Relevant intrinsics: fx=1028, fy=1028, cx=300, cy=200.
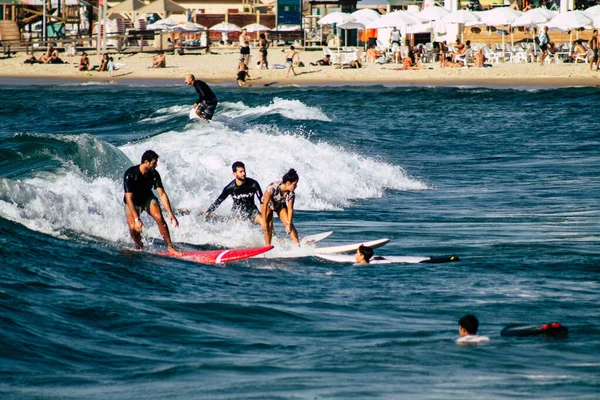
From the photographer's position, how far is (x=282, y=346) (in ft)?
31.3

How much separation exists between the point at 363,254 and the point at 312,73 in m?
35.1

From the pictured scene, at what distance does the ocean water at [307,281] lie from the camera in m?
8.50

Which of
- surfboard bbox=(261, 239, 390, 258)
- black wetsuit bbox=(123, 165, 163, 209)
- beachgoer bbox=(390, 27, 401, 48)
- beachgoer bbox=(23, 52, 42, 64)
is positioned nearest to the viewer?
black wetsuit bbox=(123, 165, 163, 209)

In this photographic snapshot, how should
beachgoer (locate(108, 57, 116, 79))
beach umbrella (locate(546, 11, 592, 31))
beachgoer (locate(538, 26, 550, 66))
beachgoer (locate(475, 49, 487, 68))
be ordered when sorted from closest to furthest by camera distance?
1. beach umbrella (locate(546, 11, 592, 31))
2. beachgoer (locate(538, 26, 550, 66))
3. beachgoer (locate(475, 49, 487, 68))
4. beachgoer (locate(108, 57, 116, 79))

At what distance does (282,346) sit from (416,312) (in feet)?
6.17

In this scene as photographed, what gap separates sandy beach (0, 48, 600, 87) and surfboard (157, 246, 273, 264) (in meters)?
31.5

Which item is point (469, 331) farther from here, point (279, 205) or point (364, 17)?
point (364, 17)

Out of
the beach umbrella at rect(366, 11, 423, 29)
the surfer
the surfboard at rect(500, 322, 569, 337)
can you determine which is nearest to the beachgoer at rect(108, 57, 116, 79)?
the beach umbrella at rect(366, 11, 423, 29)

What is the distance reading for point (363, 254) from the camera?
13.3m

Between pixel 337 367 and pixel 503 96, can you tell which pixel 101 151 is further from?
pixel 503 96

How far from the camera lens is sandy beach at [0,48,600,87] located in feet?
144

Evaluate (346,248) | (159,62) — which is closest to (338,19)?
(159,62)

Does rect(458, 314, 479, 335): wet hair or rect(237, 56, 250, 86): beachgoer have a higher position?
rect(237, 56, 250, 86): beachgoer

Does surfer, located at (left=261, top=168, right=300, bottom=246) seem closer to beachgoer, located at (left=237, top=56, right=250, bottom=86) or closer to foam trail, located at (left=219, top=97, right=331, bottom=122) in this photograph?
foam trail, located at (left=219, top=97, right=331, bottom=122)
